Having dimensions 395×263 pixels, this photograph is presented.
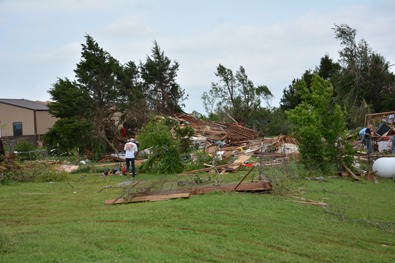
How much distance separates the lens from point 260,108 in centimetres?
4109

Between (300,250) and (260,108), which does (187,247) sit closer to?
(300,250)

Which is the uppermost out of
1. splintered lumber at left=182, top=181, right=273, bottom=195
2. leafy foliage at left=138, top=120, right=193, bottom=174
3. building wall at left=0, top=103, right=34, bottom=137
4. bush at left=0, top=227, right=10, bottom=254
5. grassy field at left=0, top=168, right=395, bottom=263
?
building wall at left=0, top=103, right=34, bottom=137

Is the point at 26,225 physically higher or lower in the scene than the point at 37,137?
lower

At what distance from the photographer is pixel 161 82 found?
37312 millimetres

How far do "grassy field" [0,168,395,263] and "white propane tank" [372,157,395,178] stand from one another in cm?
315

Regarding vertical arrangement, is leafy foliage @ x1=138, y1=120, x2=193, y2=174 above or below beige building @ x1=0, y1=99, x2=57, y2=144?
below

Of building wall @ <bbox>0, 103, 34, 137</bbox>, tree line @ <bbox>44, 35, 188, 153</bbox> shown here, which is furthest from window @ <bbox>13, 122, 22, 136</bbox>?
tree line @ <bbox>44, 35, 188, 153</bbox>

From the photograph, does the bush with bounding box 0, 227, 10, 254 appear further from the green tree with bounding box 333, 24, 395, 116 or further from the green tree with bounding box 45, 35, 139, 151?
the green tree with bounding box 333, 24, 395, 116

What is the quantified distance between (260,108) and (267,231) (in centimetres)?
3595

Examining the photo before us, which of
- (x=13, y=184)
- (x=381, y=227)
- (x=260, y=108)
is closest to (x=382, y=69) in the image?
(x=260, y=108)

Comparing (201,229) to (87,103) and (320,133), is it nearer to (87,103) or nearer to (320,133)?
(320,133)

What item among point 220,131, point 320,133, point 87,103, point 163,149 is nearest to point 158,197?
point 163,149

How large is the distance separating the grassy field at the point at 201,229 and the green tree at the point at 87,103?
1520 cm

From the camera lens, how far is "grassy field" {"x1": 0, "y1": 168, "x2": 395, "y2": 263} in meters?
4.71
